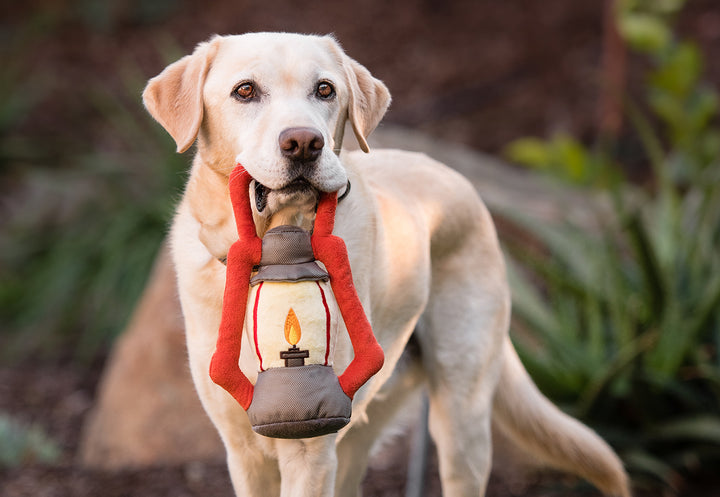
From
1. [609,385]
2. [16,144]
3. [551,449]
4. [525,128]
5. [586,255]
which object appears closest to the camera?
[551,449]


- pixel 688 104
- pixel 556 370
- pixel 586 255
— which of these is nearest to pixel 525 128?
pixel 688 104

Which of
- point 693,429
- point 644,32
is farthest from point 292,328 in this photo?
point 644,32

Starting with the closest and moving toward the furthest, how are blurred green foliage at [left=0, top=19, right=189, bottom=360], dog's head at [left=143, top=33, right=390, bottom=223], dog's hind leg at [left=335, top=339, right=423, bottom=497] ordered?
1. dog's head at [left=143, top=33, right=390, bottom=223]
2. dog's hind leg at [left=335, top=339, right=423, bottom=497]
3. blurred green foliage at [left=0, top=19, right=189, bottom=360]

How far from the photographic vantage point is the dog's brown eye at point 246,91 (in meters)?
1.84

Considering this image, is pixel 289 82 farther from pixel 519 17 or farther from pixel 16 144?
pixel 519 17

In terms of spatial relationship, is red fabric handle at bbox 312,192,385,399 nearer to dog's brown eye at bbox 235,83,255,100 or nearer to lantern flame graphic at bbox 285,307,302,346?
lantern flame graphic at bbox 285,307,302,346

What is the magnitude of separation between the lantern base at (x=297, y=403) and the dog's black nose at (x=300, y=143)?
0.42 metres

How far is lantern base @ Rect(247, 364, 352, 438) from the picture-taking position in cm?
161

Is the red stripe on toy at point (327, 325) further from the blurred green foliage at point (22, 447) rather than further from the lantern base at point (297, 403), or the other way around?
the blurred green foliage at point (22, 447)

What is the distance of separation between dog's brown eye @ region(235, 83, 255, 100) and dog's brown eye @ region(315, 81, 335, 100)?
0.49 ft

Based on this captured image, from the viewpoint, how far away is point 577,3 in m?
9.64

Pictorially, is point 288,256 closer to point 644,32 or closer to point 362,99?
point 362,99

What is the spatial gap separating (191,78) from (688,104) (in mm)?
4968

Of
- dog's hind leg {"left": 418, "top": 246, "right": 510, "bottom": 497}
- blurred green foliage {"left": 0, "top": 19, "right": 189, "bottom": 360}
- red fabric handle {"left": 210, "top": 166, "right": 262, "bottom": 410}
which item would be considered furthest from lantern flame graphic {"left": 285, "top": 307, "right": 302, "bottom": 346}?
blurred green foliage {"left": 0, "top": 19, "right": 189, "bottom": 360}
